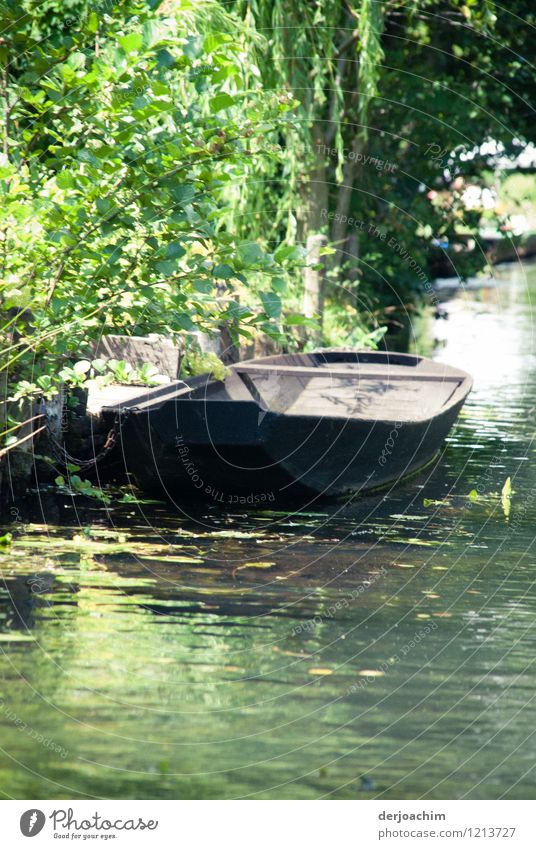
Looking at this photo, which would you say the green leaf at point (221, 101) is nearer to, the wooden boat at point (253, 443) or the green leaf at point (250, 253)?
the green leaf at point (250, 253)

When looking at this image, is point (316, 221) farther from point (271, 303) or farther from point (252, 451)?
point (271, 303)

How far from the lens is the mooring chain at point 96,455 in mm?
9633

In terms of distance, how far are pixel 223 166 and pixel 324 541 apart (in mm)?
2686

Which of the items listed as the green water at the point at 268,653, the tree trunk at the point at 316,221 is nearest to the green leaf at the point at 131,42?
the green water at the point at 268,653

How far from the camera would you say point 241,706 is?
5.77 meters

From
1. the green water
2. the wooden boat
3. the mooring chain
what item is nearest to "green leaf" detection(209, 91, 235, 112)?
the wooden boat

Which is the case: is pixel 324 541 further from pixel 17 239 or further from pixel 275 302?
pixel 17 239

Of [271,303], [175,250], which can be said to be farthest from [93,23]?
[271,303]

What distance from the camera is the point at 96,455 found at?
419 inches

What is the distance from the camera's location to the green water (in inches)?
203

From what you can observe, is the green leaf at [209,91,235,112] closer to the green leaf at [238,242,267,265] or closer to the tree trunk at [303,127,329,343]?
the green leaf at [238,242,267,265]

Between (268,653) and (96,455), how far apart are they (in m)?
4.50

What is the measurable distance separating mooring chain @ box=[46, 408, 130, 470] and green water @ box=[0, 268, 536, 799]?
23.1 inches
